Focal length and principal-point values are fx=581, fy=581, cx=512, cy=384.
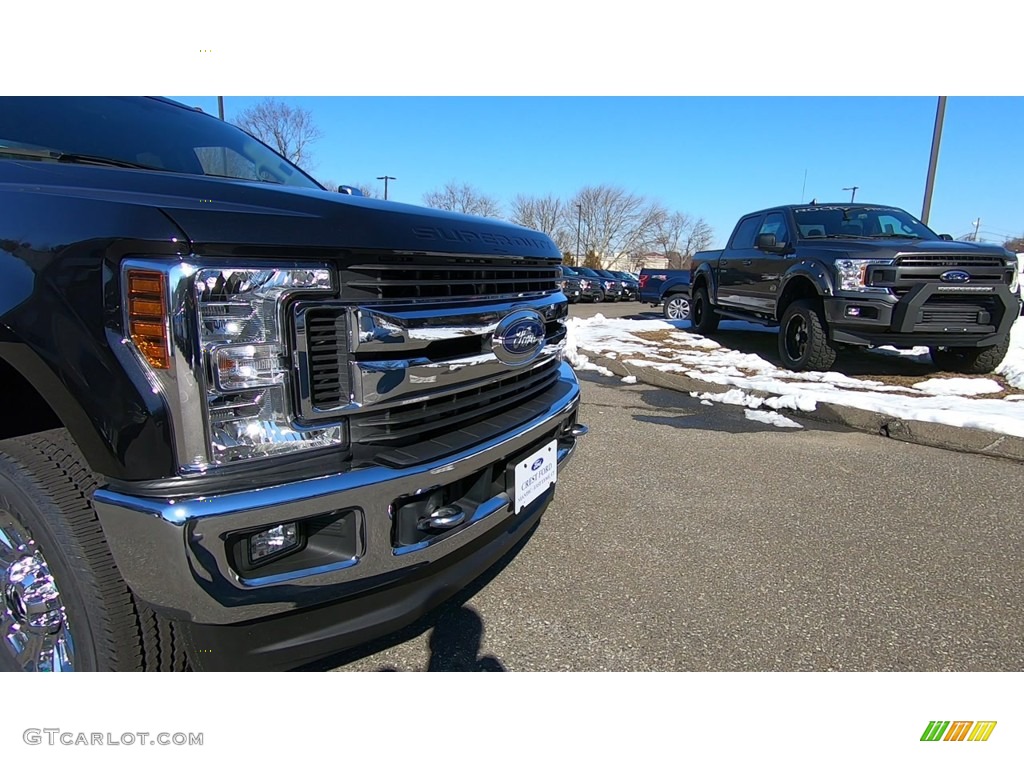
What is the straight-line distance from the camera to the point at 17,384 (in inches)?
63.1

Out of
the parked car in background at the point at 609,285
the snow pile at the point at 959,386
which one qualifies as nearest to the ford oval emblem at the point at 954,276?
the snow pile at the point at 959,386

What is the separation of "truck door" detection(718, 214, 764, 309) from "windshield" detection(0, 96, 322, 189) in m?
7.18

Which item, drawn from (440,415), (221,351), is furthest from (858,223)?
(221,351)

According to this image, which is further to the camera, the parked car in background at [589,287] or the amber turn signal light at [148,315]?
the parked car in background at [589,287]

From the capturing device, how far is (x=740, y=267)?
885 centimetres

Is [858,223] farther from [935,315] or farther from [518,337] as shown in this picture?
[518,337]

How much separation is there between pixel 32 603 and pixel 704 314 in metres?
10.5

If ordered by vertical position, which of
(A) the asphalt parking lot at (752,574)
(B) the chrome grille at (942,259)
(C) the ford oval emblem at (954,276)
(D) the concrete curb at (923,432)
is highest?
(B) the chrome grille at (942,259)

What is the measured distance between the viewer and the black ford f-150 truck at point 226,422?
1.28 metres

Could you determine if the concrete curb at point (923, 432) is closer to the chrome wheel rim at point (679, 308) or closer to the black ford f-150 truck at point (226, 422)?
the black ford f-150 truck at point (226, 422)

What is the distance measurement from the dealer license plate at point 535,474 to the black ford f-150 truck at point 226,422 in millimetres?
108

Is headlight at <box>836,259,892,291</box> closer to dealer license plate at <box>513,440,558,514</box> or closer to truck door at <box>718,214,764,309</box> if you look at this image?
truck door at <box>718,214,764,309</box>

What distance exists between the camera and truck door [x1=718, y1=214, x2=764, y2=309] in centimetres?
852
